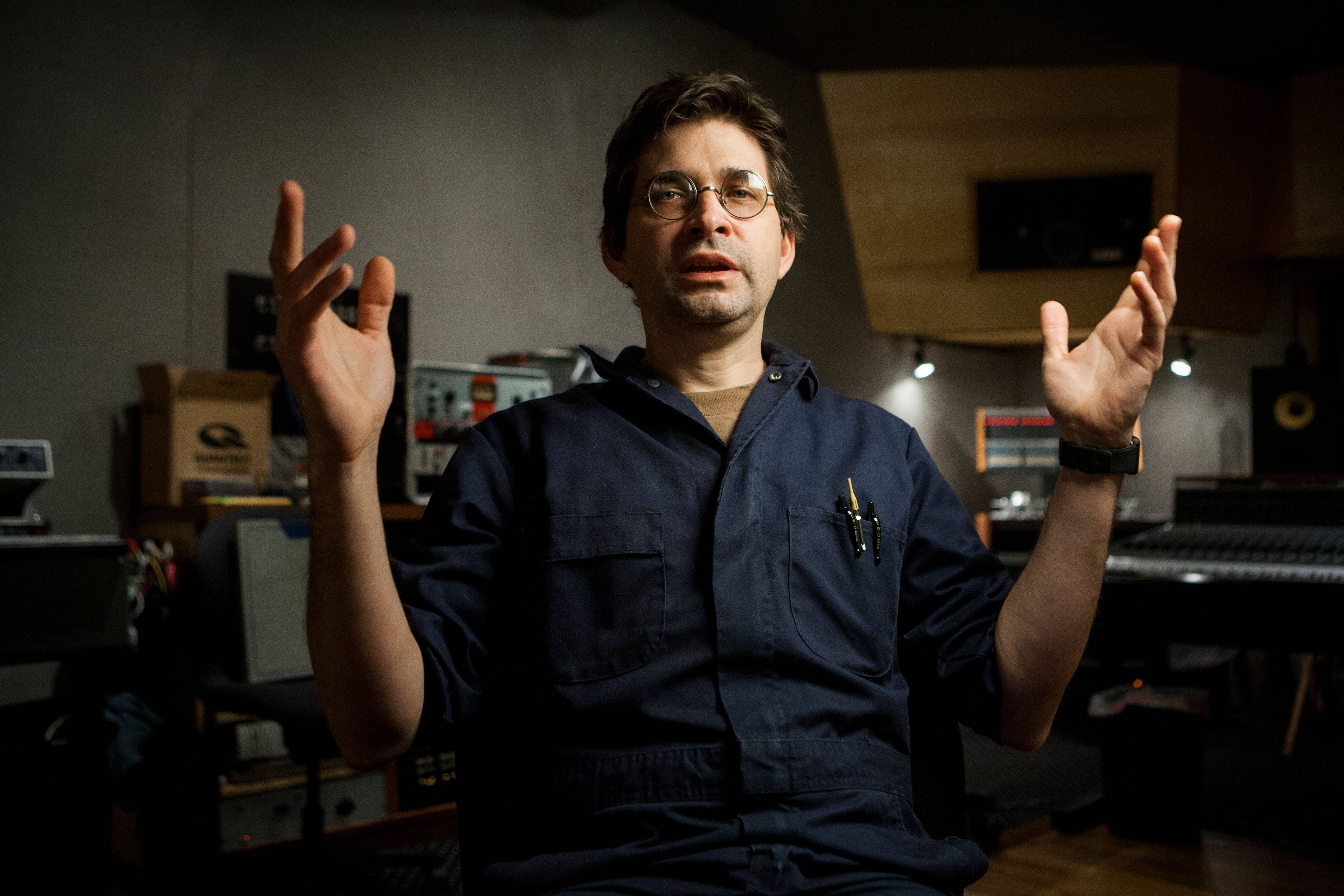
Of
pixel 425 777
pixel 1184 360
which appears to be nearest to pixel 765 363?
pixel 425 777

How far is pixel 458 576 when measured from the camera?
1.09 metres

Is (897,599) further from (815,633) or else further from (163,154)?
(163,154)

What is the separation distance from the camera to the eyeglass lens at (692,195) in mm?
1212

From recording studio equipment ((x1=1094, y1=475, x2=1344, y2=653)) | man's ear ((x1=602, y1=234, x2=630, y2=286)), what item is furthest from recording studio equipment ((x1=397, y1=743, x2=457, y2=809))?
man's ear ((x1=602, y1=234, x2=630, y2=286))

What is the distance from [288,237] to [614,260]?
2.05ft

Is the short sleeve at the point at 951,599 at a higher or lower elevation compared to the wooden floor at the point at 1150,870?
higher

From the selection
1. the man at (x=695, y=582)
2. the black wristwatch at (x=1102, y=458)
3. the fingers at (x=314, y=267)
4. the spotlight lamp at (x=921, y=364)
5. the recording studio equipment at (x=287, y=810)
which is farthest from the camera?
the spotlight lamp at (x=921, y=364)

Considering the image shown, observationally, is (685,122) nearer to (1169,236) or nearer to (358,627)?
(1169,236)

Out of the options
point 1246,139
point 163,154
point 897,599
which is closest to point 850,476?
point 897,599

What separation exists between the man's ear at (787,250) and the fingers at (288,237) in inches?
27.9

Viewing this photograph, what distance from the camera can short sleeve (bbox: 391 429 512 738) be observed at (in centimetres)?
104

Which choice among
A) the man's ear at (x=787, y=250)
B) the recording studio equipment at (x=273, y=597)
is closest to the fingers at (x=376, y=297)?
the man's ear at (x=787, y=250)

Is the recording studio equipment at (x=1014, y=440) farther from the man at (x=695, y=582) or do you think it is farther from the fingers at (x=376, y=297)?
the fingers at (x=376, y=297)

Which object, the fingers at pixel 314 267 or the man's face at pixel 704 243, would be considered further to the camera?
the man's face at pixel 704 243
